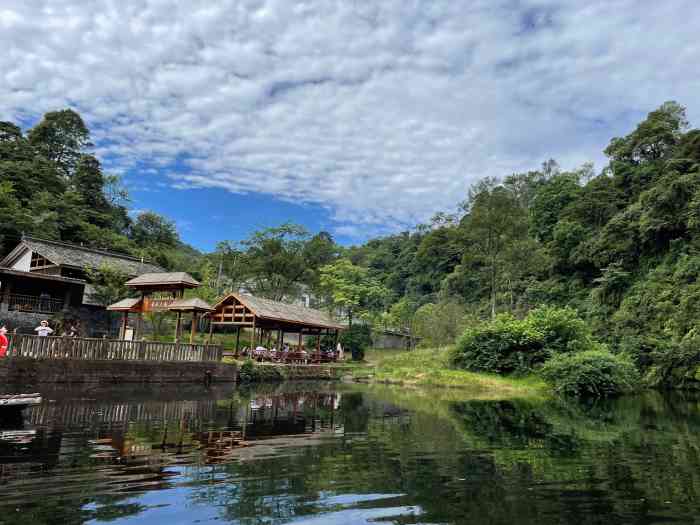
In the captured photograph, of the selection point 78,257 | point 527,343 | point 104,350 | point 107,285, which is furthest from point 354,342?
point 104,350

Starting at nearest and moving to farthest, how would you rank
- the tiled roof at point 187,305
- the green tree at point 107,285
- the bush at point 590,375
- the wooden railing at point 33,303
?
the tiled roof at point 187,305 → the bush at point 590,375 → the wooden railing at point 33,303 → the green tree at point 107,285

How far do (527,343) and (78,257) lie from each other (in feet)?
92.7

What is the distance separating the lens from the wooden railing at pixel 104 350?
16844mm

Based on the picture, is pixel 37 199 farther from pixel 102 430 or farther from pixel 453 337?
pixel 102 430

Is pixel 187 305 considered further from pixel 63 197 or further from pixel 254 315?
pixel 63 197

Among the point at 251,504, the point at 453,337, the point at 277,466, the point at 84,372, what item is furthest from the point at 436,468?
the point at 453,337

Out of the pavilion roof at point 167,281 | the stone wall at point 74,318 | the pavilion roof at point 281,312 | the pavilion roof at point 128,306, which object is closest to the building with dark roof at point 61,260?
the stone wall at point 74,318

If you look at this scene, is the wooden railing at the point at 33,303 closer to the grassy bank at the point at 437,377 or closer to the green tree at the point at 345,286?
the grassy bank at the point at 437,377

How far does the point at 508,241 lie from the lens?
39.9 m

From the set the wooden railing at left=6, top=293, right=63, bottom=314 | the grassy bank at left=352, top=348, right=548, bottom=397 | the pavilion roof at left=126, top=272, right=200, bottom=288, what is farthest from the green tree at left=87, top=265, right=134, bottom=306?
the grassy bank at left=352, top=348, right=548, bottom=397

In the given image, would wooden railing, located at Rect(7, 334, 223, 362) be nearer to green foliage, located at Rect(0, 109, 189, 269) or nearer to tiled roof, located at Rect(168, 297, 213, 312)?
tiled roof, located at Rect(168, 297, 213, 312)

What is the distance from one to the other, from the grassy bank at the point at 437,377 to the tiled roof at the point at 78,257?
1697 centimetres

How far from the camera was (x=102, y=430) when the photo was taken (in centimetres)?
995

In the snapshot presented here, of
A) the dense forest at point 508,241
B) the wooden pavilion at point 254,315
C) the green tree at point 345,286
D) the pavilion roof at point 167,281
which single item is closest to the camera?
the pavilion roof at point 167,281
